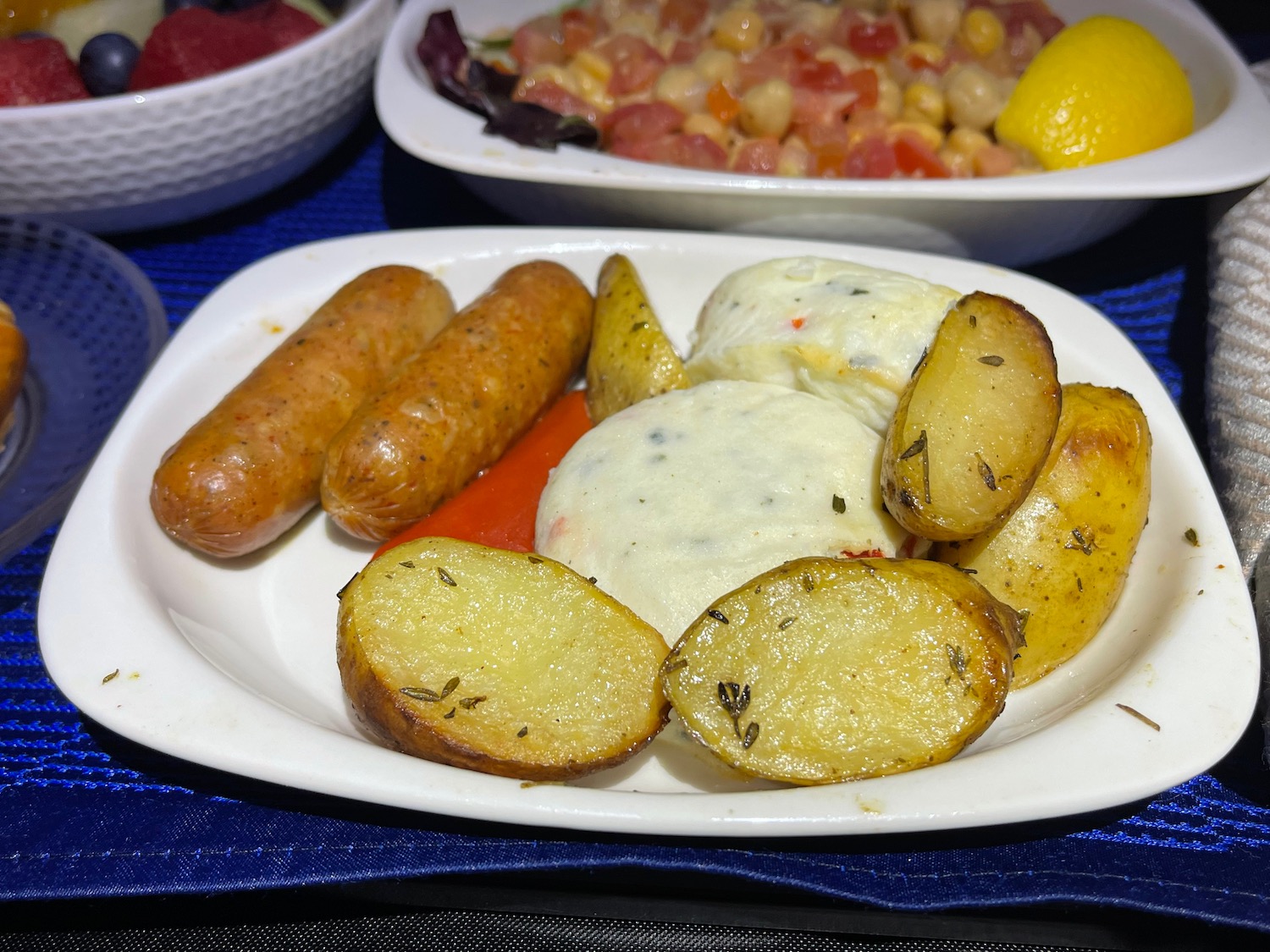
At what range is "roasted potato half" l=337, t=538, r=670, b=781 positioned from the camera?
110 cm

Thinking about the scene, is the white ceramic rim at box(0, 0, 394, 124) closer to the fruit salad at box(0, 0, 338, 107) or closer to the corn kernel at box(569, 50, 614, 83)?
the fruit salad at box(0, 0, 338, 107)

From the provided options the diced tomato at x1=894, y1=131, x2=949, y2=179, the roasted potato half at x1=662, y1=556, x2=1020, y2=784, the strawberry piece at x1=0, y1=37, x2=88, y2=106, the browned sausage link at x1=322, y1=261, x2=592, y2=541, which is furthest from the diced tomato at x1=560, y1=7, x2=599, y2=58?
the roasted potato half at x1=662, y1=556, x2=1020, y2=784

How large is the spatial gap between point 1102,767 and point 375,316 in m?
1.32

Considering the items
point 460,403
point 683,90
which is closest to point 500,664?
point 460,403

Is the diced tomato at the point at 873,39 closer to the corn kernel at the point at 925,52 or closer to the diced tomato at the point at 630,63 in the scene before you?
the corn kernel at the point at 925,52

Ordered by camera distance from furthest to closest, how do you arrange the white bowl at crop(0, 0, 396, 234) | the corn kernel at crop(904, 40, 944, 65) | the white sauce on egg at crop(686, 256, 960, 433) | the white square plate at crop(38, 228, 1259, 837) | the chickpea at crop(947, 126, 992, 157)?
the corn kernel at crop(904, 40, 944, 65) → the chickpea at crop(947, 126, 992, 157) → the white bowl at crop(0, 0, 396, 234) → the white sauce on egg at crop(686, 256, 960, 433) → the white square plate at crop(38, 228, 1259, 837)

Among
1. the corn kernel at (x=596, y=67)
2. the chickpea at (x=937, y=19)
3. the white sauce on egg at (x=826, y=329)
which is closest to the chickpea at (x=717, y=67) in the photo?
the corn kernel at (x=596, y=67)

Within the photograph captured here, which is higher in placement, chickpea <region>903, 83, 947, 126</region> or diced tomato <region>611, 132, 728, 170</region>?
→ chickpea <region>903, 83, 947, 126</region>

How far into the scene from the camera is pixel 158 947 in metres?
1.20

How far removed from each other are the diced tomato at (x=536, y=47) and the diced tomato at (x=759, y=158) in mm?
680

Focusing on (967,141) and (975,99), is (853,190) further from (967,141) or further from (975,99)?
(975,99)

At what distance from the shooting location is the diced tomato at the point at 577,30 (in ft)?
8.36

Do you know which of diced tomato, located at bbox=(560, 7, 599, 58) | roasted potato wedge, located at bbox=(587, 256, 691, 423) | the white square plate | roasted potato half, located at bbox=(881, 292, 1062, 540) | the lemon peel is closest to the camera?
the white square plate

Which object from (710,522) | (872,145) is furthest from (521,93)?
(710,522)
